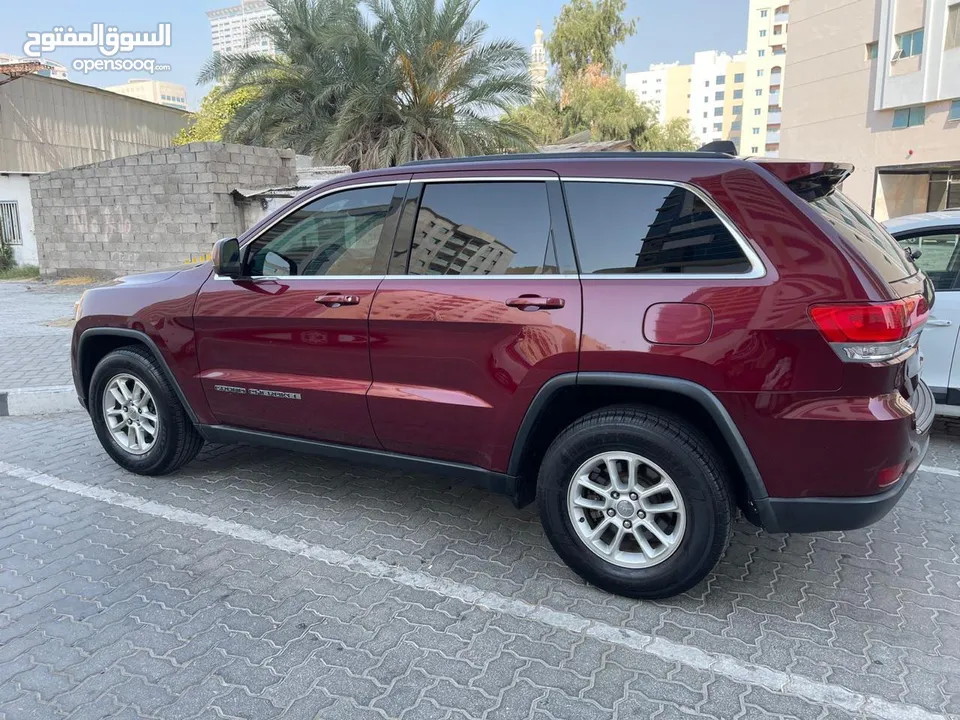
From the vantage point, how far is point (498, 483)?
3.32 metres

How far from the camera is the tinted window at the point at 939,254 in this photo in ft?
15.9

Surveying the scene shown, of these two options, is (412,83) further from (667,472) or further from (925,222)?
(667,472)

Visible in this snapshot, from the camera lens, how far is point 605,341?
2914mm

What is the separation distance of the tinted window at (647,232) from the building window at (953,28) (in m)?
33.2

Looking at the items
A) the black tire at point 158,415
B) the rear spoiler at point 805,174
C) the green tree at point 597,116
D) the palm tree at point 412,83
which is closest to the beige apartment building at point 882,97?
the green tree at point 597,116

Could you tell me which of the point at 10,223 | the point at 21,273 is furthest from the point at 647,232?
the point at 10,223

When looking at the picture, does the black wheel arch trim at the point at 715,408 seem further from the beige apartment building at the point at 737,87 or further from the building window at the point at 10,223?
the beige apartment building at the point at 737,87

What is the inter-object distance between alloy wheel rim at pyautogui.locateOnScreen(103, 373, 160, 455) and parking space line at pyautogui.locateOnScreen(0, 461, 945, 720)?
1.17 feet

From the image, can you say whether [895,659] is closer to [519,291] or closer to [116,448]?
[519,291]

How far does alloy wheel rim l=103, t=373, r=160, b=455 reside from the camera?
176 inches

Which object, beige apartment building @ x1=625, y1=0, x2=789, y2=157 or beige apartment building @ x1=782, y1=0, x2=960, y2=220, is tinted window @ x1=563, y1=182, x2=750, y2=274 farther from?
beige apartment building @ x1=625, y1=0, x2=789, y2=157

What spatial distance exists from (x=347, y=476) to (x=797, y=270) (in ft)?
9.76

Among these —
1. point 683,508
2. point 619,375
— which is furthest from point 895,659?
point 619,375

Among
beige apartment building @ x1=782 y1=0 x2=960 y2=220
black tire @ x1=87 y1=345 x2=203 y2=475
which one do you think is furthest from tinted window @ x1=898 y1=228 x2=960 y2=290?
beige apartment building @ x1=782 y1=0 x2=960 y2=220
